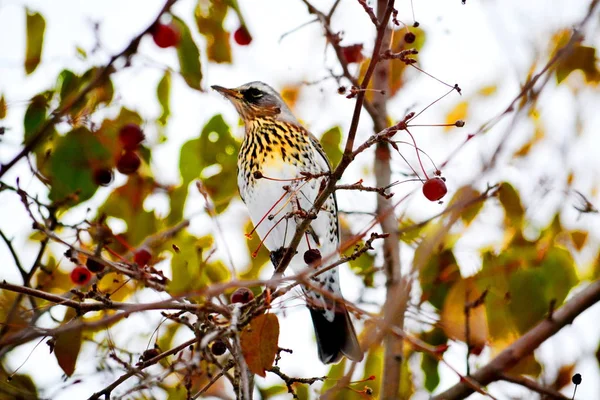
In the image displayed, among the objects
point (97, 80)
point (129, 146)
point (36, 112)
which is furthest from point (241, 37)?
point (97, 80)

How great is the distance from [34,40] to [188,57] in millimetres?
642

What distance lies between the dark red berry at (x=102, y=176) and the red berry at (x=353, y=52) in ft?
5.65

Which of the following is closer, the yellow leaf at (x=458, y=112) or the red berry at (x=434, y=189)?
the red berry at (x=434, y=189)

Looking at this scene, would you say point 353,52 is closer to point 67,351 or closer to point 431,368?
point 431,368

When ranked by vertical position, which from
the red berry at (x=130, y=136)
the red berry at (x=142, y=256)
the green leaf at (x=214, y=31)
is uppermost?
the green leaf at (x=214, y=31)

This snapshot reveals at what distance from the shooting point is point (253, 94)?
18.2 feet

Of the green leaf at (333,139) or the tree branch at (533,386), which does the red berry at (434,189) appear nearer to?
the tree branch at (533,386)

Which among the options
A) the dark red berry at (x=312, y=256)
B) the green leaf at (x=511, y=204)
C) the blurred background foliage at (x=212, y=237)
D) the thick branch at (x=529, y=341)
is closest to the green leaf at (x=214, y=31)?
the blurred background foliage at (x=212, y=237)

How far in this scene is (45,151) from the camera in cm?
354

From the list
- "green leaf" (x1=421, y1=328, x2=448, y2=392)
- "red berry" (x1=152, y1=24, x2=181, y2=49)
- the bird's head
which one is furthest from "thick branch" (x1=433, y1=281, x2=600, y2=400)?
the bird's head

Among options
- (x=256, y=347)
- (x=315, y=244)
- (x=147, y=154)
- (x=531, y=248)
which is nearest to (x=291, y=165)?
(x=315, y=244)

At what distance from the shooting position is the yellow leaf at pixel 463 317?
3.45 metres

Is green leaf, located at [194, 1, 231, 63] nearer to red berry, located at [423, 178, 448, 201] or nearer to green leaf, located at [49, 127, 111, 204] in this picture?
green leaf, located at [49, 127, 111, 204]

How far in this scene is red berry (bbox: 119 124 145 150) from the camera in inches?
141
